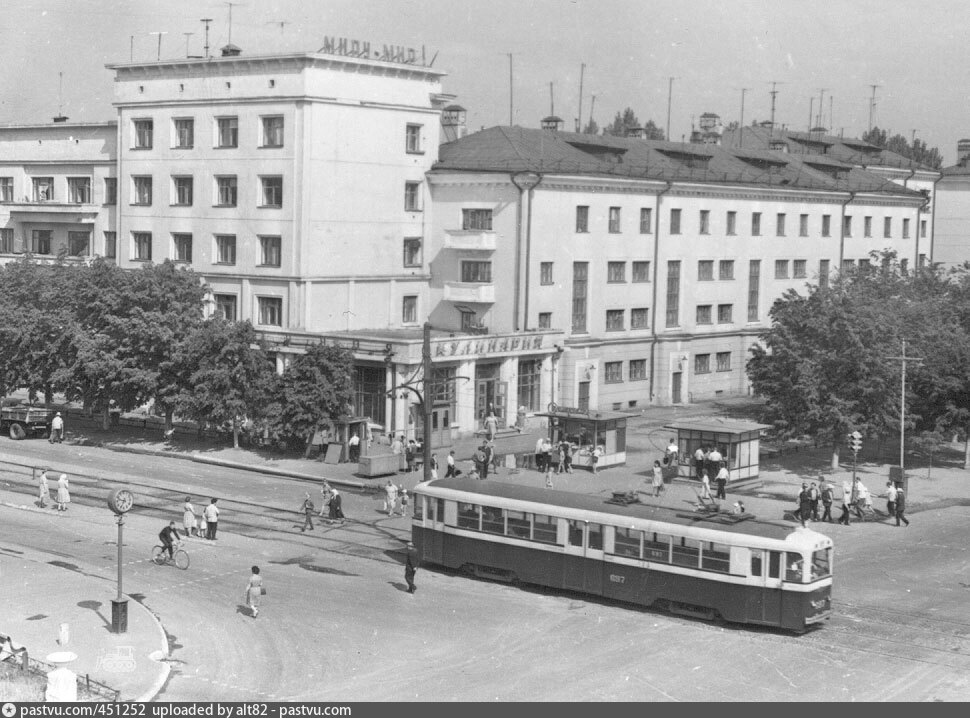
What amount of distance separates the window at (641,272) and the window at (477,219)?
9.42 metres

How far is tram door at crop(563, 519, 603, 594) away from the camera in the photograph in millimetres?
33031

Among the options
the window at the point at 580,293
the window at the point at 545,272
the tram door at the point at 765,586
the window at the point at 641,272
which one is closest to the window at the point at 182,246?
the window at the point at 545,272

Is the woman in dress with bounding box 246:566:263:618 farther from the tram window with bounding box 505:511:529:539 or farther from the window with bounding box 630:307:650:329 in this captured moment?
the window with bounding box 630:307:650:329

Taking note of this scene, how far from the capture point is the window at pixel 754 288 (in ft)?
265

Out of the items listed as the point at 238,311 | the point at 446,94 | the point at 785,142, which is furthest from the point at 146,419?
the point at 785,142

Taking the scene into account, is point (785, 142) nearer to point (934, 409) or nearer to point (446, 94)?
point (446, 94)

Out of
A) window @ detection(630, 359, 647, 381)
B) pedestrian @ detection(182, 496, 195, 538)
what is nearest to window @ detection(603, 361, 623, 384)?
window @ detection(630, 359, 647, 381)

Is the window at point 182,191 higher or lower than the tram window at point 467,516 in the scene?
higher

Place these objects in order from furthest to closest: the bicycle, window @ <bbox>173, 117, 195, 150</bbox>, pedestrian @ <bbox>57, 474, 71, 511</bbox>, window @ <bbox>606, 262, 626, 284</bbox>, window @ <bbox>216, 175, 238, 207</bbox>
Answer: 1. window @ <bbox>606, 262, 626, 284</bbox>
2. window @ <bbox>173, 117, 195, 150</bbox>
3. window @ <bbox>216, 175, 238, 207</bbox>
4. pedestrian @ <bbox>57, 474, 71, 511</bbox>
5. the bicycle

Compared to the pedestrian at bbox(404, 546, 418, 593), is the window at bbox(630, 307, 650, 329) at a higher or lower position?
higher

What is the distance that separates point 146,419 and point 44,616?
34218 mm

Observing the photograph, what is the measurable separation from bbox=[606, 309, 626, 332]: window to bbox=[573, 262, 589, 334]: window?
6.45 feet

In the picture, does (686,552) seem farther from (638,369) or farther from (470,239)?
(638,369)

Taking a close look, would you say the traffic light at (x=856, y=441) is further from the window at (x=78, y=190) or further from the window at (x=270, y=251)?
the window at (x=78, y=190)
